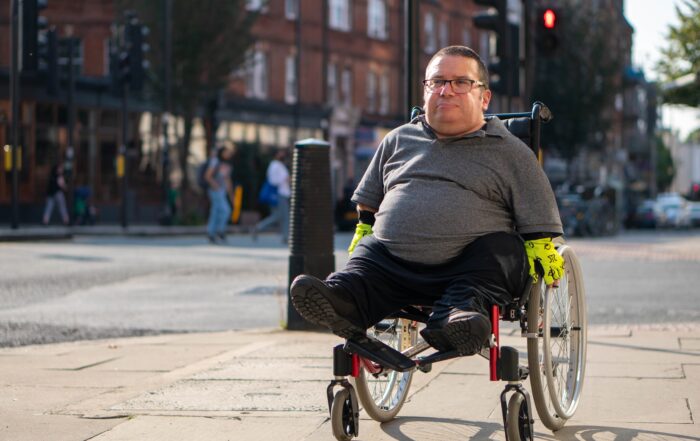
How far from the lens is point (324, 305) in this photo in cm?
467

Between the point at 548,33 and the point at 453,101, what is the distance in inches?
347

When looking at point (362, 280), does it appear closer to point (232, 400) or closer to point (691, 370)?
point (232, 400)

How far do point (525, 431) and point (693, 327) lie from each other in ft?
18.1

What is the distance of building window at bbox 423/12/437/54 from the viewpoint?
54688 millimetres

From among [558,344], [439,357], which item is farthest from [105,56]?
[439,357]

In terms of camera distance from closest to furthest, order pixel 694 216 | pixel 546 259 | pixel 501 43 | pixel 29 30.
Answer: pixel 546 259, pixel 501 43, pixel 29 30, pixel 694 216

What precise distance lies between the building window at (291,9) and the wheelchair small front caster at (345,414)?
4197 centimetres

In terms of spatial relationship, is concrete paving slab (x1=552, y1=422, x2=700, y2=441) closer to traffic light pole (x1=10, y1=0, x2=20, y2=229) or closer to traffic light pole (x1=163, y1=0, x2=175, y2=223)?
traffic light pole (x1=10, y1=0, x2=20, y2=229)

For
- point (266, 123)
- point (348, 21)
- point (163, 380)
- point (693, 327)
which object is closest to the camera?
point (163, 380)

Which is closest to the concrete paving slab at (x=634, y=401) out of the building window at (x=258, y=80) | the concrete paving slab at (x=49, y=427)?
the concrete paving slab at (x=49, y=427)

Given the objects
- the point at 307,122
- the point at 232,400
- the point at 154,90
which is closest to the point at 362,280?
the point at 232,400

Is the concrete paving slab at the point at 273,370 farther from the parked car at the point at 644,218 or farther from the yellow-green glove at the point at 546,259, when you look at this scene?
the parked car at the point at 644,218

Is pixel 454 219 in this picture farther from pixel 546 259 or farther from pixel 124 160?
pixel 124 160

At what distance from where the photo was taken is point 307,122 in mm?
46312
